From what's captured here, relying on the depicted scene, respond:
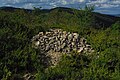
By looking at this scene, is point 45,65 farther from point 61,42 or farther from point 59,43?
point 61,42

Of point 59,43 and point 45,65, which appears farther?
point 59,43

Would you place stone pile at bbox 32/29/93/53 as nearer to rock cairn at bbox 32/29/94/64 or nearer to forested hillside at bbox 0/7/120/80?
rock cairn at bbox 32/29/94/64

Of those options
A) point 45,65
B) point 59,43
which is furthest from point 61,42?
point 45,65

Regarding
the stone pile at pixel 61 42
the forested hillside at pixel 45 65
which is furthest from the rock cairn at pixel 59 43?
the forested hillside at pixel 45 65

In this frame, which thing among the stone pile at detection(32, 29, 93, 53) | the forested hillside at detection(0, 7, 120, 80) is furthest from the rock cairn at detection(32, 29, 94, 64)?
the forested hillside at detection(0, 7, 120, 80)

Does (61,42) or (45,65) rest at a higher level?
(61,42)

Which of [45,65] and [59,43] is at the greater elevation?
[59,43]

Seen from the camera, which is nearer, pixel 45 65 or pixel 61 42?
pixel 45 65

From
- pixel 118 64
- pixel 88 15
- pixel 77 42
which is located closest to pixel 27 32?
→ pixel 77 42
